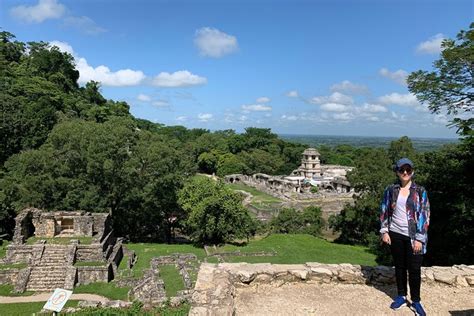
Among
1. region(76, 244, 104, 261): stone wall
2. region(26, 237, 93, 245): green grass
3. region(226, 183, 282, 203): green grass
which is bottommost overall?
region(226, 183, 282, 203): green grass

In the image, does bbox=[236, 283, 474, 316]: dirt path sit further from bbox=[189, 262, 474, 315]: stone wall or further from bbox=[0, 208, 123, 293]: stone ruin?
bbox=[0, 208, 123, 293]: stone ruin

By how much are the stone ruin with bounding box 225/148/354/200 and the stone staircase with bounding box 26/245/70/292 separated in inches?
1407

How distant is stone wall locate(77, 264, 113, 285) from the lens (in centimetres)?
1496

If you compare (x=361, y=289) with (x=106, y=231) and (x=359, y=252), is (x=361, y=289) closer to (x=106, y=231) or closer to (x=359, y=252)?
(x=359, y=252)

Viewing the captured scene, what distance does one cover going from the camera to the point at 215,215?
21234 millimetres

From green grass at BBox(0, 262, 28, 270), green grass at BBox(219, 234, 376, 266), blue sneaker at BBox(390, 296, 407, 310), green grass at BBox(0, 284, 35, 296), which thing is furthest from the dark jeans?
green grass at BBox(0, 262, 28, 270)

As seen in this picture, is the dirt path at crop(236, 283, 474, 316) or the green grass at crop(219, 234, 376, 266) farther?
the green grass at crop(219, 234, 376, 266)

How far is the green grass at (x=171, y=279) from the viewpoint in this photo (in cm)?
1312

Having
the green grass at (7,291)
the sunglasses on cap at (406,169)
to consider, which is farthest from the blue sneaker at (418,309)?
the green grass at (7,291)

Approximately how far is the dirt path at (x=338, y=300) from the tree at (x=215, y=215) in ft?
47.8

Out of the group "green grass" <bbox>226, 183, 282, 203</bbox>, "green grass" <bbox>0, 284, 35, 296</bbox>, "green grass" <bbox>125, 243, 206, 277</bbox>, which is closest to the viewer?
"green grass" <bbox>0, 284, 35, 296</bbox>

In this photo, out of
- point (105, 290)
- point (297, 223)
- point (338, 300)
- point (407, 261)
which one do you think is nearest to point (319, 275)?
point (338, 300)

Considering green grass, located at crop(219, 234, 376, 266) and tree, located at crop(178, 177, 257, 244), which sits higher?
tree, located at crop(178, 177, 257, 244)

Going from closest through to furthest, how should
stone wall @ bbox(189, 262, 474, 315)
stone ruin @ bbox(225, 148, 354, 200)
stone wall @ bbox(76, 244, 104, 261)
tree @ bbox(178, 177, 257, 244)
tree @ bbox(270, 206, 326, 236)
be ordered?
stone wall @ bbox(189, 262, 474, 315)
stone wall @ bbox(76, 244, 104, 261)
tree @ bbox(178, 177, 257, 244)
tree @ bbox(270, 206, 326, 236)
stone ruin @ bbox(225, 148, 354, 200)
